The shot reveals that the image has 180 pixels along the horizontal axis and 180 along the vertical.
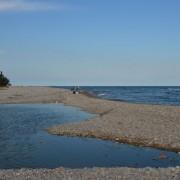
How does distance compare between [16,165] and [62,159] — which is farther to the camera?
[62,159]

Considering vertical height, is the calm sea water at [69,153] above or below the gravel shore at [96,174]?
below

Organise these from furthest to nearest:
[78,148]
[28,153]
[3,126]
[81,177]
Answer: [3,126] → [78,148] → [28,153] → [81,177]

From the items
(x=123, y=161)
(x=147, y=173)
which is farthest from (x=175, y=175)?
(x=123, y=161)

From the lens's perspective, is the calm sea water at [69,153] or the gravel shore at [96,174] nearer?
the gravel shore at [96,174]

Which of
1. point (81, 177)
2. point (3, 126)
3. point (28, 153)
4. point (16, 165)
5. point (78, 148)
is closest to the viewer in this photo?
point (81, 177)

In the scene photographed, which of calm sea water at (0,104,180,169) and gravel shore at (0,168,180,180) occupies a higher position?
gravel shore at (0,168,180,180)

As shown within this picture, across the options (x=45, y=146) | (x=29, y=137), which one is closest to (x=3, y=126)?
(x=29, y=137)

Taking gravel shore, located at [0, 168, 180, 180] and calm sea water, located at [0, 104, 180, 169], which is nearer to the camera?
gravel shore, located at [0, 168, 180, 180]

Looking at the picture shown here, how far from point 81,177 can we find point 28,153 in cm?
813

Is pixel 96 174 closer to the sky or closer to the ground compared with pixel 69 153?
closer to the sky

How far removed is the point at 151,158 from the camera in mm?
21812

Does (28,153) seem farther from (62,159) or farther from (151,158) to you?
(151,158)

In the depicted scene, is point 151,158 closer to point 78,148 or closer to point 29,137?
point 78,148

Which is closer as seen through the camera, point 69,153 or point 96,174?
point 96,174
